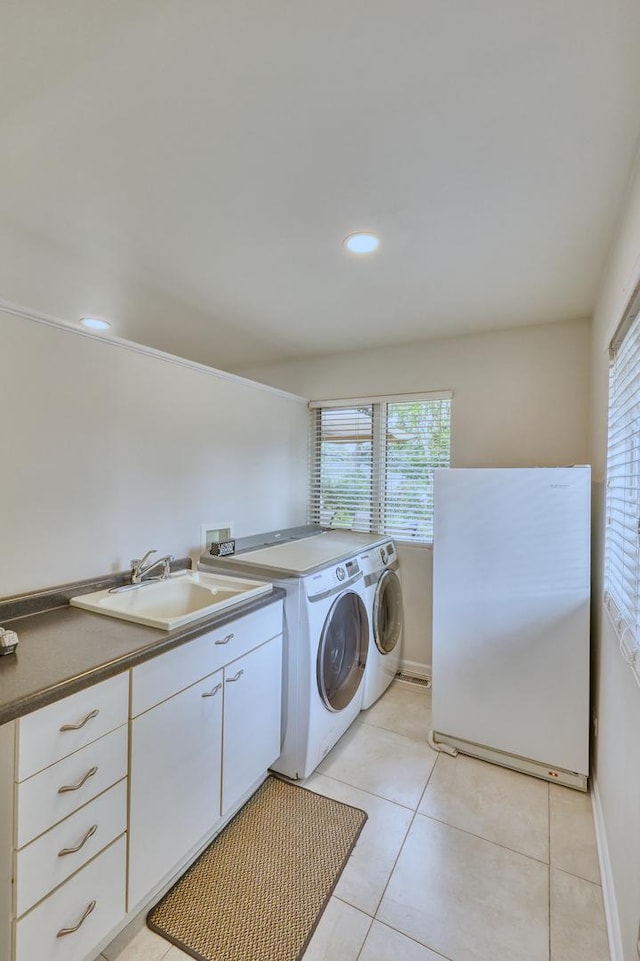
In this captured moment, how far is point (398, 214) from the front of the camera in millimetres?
1507

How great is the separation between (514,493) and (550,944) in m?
1.60

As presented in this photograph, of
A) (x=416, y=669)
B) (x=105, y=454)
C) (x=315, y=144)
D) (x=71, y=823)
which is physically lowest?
(x=416, y=669)

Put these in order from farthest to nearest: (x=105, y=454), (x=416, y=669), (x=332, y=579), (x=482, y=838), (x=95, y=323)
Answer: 1. (x=416, y=669)
2. (x=95, y=323)
3. (x=332, y=579)
4. (x=105, y=454)
5. (x=482, y=838)

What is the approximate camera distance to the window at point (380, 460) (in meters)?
2.88

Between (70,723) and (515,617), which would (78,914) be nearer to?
(70,723)

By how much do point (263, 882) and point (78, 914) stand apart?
634mm

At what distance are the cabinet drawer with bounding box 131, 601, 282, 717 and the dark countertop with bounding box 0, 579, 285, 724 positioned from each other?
0.03 meters

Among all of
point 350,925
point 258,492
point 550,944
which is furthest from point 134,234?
point 550,944

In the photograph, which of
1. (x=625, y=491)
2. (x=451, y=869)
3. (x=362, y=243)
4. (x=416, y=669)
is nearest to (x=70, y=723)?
(x=451, y=869)

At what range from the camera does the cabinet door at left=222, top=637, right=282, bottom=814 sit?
1.57 meters

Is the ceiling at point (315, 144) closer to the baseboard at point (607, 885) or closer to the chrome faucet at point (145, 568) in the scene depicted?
the chrome faucet at point (145, 568)

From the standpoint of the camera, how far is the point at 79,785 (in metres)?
1.05

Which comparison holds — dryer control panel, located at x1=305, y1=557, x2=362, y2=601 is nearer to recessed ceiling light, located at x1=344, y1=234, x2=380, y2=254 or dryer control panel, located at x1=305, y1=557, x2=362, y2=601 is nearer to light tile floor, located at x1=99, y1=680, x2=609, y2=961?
light tile floor, located at x1=99, y1=680, x2=609, y2=961

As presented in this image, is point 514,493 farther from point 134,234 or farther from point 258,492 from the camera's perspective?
point 134,234
